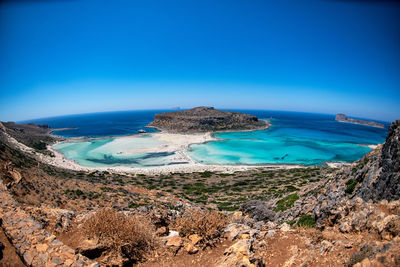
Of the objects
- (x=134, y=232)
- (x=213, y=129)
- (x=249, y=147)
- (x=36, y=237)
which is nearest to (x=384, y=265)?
(x=134, y=232)

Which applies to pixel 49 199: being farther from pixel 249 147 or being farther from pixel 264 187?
pixel 249 147

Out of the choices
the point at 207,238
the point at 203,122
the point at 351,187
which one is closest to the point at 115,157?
the point at 207,238

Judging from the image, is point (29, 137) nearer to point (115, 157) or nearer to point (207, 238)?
point (115, 157)

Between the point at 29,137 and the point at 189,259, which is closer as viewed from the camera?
the point at 189,259

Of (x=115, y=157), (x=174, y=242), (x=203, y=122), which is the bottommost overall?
(x=115, y=157)

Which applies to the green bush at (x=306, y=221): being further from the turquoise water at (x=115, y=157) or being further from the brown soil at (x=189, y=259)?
the turquoise water at (x=115, y=157)

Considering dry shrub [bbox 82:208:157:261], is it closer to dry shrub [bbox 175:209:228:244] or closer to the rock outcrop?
dry shrub [bbox 175:209:228:244]

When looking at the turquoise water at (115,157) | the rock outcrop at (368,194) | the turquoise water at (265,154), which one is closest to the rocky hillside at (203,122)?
the turquoise water at (265,154)

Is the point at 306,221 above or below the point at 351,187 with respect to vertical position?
below
